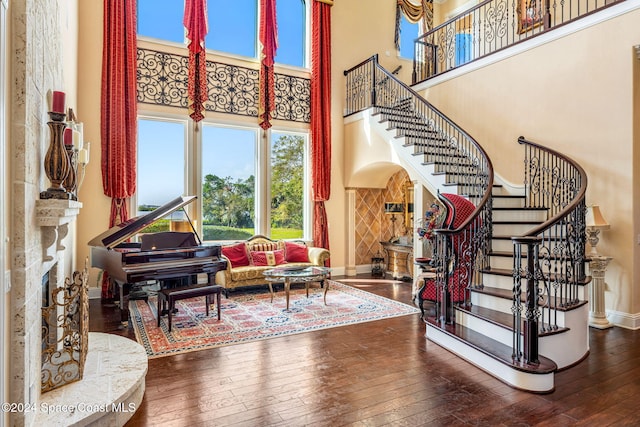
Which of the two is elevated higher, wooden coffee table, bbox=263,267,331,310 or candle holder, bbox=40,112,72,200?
candle holder, bbox=40,112,72,200

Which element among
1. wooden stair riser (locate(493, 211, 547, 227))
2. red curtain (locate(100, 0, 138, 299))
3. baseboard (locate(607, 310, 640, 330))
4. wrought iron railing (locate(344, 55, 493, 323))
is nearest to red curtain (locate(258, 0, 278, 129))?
wrought iron railing (locate(344, 55, 493, 323))

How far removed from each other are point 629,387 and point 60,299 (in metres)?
4.57

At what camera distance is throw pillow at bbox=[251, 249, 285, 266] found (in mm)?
6516

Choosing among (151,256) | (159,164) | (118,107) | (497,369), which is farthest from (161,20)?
(497,369)

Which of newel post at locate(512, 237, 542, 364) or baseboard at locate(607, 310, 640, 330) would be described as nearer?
newel post at locate(512, 237, 542, 364)

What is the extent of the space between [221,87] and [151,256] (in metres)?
3.71

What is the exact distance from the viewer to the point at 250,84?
7203 millimetres

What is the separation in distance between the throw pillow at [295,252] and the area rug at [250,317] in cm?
78

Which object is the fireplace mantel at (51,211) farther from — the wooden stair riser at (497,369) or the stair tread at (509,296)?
the stair tread at (509,296)

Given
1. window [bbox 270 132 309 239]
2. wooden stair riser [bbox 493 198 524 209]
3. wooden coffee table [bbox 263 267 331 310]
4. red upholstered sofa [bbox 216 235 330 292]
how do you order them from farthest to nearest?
1. window [bbox 270 132 309 239]
2. red upholstered sofa [bbox 216 235 330 292]
3. wooden stair riser [bbox 493 198 524 209]
4. wooden coffee table [bbox 263 267 331 310]

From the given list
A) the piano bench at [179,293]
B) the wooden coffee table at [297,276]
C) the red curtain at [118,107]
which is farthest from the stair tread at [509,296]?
the red curtain at [118,107]

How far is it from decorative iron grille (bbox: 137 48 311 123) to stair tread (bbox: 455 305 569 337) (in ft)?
17.2

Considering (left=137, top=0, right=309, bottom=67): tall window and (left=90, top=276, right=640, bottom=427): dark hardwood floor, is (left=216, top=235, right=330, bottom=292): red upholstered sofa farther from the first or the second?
(left=137, top=0, right=309, bottom=67): tall window

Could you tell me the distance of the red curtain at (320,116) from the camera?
7676 millimetres
